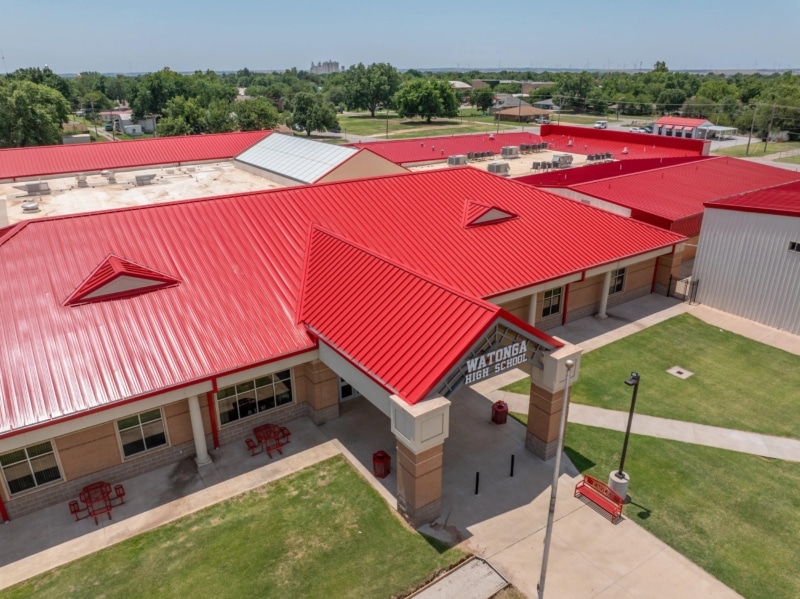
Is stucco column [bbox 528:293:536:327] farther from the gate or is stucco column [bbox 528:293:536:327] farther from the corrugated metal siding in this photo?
the corrugated metal siding

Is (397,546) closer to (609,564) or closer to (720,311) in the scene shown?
(609,564)

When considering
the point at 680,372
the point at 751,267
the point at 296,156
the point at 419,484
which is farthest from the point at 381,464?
the point at 296,156

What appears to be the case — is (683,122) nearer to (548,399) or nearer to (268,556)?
(548,399)

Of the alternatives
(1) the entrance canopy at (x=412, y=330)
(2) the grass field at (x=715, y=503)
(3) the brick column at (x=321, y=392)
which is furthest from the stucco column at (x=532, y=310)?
(3) the brick column at (x=321, y=392)

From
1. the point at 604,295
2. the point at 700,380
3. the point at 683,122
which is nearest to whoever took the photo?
the point at 700,380

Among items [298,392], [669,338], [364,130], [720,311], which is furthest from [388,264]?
[364,130]

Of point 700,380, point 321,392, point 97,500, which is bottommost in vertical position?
point 700,380

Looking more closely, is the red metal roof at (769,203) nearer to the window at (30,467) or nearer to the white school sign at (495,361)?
the white school sign at (495,361)

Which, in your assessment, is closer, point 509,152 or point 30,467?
point 30,467
